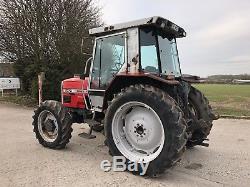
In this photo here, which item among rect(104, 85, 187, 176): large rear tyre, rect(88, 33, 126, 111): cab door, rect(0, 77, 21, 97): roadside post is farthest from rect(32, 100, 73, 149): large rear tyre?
rect(0, 77, 21, 97): roadside post

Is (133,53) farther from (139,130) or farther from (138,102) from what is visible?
(139,130)

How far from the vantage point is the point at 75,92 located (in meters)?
6.33

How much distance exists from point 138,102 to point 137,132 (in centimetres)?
58

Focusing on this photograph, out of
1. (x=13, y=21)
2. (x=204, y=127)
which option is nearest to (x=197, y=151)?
(x=204, y=127)

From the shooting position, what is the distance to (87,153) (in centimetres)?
576

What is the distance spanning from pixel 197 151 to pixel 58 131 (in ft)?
9.03

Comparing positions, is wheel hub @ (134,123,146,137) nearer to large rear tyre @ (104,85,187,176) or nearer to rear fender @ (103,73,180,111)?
large rear tyre @ (104,85,187,176)

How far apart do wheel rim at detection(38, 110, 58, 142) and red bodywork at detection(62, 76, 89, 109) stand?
0.48 meters

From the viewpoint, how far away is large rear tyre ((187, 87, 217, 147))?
566 cm

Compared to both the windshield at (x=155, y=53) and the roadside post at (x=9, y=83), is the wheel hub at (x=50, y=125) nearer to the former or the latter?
the windshield at (x=155, y=53)

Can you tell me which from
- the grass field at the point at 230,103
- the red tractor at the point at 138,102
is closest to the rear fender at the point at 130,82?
the red tractor at the point at 138,102

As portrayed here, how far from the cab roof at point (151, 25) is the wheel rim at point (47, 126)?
1905 mm

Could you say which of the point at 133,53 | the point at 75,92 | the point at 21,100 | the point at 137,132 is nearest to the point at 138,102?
the point at 137,132

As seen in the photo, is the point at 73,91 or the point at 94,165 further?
the point at 73,91
